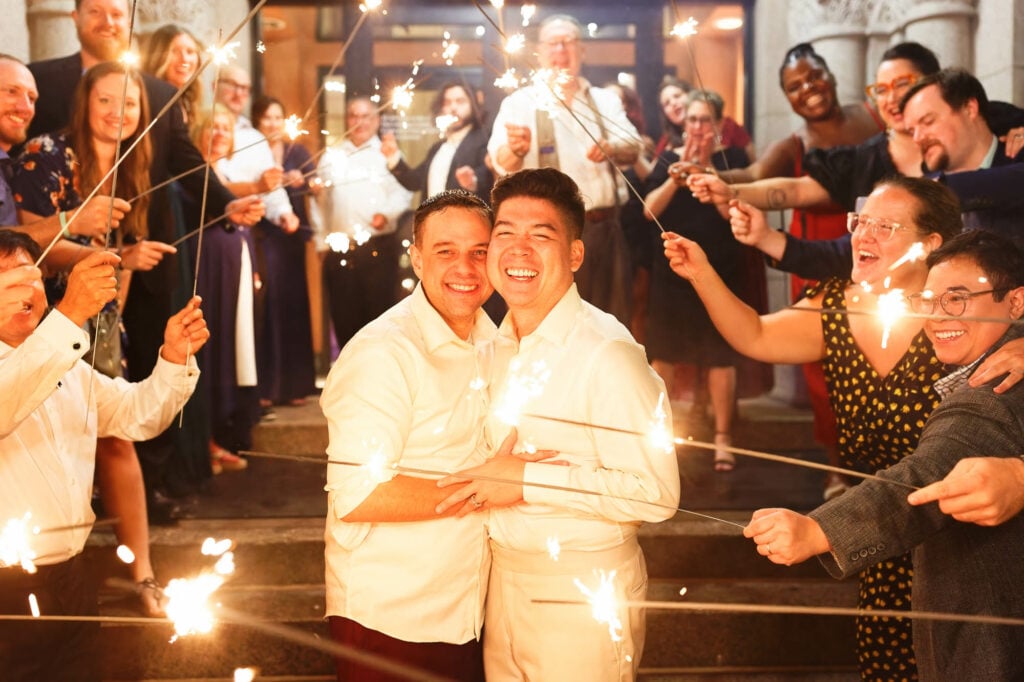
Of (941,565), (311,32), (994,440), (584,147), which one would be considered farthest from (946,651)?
(311,32)

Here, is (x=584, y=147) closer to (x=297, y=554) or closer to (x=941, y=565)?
(x=297, y=554)

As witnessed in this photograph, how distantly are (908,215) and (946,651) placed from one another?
1100mm

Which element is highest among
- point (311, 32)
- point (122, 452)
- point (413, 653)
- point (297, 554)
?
point (311, 32)

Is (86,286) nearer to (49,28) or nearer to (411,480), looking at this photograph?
(411,480)

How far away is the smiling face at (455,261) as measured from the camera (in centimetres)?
251

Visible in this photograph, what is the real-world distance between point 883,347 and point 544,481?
3.40 ft

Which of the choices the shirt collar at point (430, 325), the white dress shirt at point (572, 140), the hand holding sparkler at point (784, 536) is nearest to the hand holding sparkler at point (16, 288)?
the shirt collar at point (430, 325)

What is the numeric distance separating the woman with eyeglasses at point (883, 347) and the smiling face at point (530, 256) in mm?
409

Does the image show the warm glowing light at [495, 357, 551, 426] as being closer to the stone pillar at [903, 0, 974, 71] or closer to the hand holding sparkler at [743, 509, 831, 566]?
the hand holding sparkler at [743, 509, 831, 566]

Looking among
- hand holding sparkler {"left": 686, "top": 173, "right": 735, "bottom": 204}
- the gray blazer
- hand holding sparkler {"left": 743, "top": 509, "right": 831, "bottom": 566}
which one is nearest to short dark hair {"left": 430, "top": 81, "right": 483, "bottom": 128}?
hand holding sparkler {"left": 686, "top": 173, "right": 735, "bottom": 204}

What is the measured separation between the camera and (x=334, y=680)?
358cm

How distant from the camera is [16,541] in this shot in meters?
2.59

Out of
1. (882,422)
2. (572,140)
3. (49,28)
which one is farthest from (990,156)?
(49,28)

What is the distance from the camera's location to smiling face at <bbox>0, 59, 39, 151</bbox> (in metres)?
3.58
